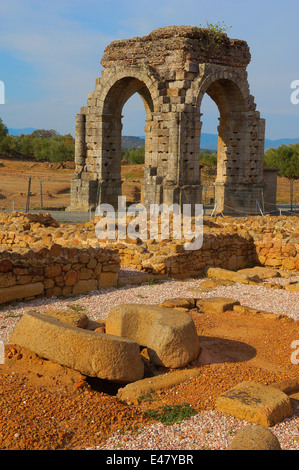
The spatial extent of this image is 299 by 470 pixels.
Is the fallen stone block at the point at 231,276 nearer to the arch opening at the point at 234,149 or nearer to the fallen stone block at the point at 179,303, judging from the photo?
the fallen stone block at the point at 179,303

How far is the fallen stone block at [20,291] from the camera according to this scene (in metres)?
7.72

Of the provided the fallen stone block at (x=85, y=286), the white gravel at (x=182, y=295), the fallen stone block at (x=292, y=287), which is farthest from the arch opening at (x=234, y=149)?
the fallen stone block at (x=85, y=286)

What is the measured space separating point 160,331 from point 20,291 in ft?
10.6

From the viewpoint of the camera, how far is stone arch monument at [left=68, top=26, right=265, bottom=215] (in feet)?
61.7

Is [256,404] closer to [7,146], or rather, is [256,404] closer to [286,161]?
[286,161]

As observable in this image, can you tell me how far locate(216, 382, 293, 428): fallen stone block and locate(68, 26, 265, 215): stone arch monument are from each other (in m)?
14.3

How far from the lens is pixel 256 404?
4.45 m

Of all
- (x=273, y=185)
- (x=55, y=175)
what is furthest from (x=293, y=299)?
(x=55, y=175)

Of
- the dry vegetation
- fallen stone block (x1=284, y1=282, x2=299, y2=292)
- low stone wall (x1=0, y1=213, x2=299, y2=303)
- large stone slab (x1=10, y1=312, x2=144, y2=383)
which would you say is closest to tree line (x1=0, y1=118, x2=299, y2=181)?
the dry vegetation

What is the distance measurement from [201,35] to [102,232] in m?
11.2

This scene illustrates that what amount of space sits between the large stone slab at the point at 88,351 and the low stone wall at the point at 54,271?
270cm

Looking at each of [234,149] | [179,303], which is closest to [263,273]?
[179,303]

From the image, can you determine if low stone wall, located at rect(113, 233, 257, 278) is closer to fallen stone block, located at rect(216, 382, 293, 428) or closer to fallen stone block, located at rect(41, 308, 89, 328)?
fallen stone block, located at rect(41, 308, 89, 328)
